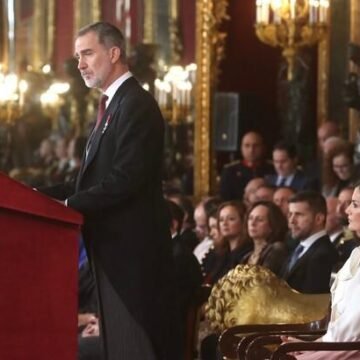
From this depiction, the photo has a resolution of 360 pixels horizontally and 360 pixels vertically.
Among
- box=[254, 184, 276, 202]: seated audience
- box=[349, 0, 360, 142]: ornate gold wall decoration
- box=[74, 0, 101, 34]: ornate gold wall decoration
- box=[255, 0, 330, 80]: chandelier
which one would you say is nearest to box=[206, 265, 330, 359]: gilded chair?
box=[254, 184, 276, 202]: seated audience

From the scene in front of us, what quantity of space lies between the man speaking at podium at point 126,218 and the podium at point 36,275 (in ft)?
1.25

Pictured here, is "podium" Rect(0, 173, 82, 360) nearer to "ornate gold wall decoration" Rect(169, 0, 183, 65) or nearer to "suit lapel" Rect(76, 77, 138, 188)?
"suit lapel" Rect(76, 77, 138, 188)

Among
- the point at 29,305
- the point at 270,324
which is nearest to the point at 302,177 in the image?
the point at 270,324

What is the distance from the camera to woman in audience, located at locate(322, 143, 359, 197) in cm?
1001

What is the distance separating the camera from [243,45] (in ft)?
44.8

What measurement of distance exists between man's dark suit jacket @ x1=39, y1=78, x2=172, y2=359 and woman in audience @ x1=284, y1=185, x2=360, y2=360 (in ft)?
2.26

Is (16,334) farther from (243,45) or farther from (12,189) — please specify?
(243,45)

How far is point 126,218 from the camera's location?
17.0 ft

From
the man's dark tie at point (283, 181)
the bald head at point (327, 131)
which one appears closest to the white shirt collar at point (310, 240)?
the man's dark tie at point (283, 181)

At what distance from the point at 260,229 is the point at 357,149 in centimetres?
248

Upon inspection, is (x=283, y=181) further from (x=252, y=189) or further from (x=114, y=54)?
(x=114, y=54)

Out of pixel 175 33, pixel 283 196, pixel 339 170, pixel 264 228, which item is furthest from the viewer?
pixel 175 33

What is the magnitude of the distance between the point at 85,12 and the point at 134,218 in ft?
38.6

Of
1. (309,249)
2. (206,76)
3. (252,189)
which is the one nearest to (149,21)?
(206,76)
